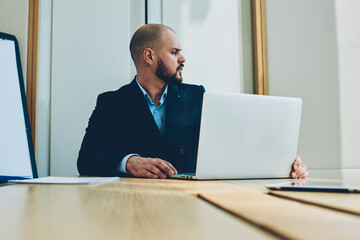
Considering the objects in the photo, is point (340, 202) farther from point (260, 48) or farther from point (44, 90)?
point (260, 48)

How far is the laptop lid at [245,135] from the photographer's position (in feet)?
3.44

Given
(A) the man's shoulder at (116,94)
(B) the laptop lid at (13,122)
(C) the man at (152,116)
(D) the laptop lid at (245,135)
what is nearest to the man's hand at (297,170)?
(D) the laptop lid at (245,135)

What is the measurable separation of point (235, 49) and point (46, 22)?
141 cm

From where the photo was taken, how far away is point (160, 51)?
2.24m

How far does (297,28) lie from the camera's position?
2.42 m

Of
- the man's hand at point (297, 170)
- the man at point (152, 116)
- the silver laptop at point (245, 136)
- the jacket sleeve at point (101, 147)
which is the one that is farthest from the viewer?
the man at point (152, 116)

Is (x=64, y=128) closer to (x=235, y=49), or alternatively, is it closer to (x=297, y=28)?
(x=235, y=49)

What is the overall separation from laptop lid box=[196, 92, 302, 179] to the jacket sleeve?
21.3 inches

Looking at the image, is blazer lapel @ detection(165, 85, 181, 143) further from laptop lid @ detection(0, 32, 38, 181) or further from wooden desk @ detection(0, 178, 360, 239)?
wooden desk @ detection(0, 178, 360, 239)

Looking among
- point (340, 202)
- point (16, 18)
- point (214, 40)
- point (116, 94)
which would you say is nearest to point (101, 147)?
point (116, 94)

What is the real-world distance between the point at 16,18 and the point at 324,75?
82.6 inches

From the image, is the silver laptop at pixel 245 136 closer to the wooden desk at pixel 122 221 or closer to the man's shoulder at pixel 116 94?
the wooden desk at pixel 122 221

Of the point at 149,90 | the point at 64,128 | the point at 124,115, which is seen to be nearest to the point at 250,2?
the point at 149,90

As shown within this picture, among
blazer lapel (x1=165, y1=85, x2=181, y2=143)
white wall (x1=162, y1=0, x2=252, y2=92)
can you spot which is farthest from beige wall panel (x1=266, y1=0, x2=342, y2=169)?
blazer lapel (x1=165, y1=85, x2=181, y2=143)
